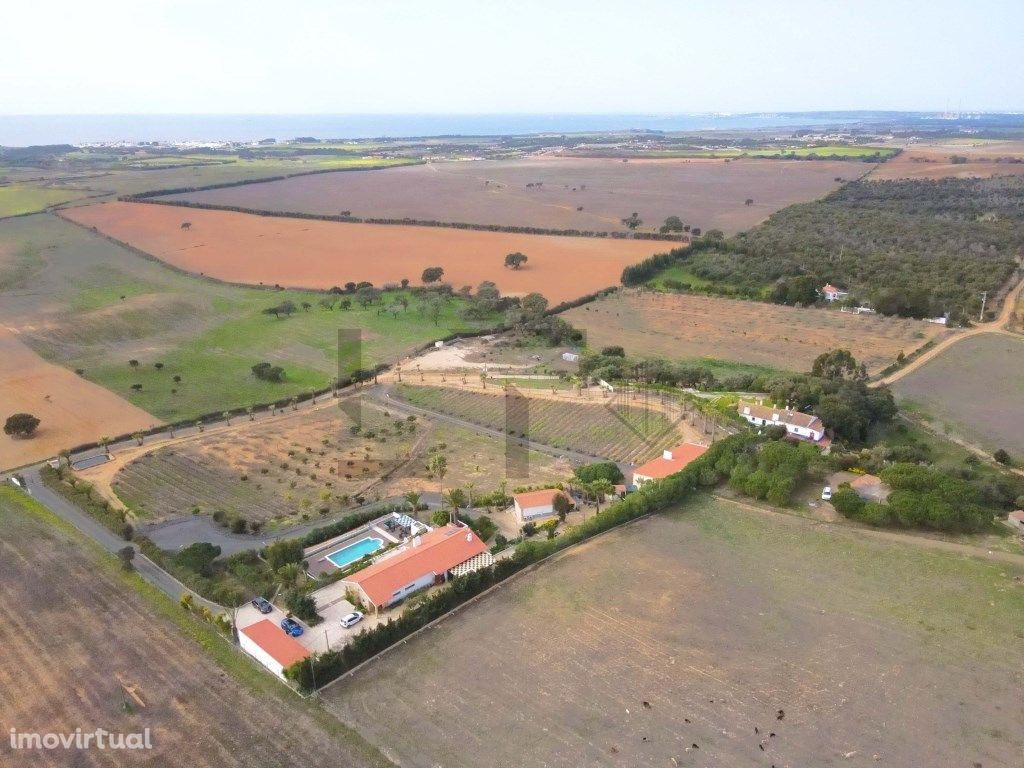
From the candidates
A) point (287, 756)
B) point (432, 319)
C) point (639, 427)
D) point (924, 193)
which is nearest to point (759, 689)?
point (287, 756)

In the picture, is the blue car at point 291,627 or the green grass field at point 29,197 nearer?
the blue car at point 291,627

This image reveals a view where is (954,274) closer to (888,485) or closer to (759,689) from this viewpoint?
(888,485)

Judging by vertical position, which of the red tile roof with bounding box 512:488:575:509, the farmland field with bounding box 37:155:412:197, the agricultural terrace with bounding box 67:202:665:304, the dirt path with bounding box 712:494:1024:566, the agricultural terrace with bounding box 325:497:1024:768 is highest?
the farmland field with bounding box 37:155:412:197

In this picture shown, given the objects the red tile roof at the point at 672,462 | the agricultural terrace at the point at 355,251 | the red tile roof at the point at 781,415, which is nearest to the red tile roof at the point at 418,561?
the red tile roof at the point at 672,462

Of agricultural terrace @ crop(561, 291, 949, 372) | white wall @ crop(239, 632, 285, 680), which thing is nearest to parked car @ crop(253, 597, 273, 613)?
white wall @ crop(239, 632, 285, 680)

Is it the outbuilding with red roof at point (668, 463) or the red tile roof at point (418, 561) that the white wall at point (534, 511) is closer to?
the red tile roof at point (418, 561)

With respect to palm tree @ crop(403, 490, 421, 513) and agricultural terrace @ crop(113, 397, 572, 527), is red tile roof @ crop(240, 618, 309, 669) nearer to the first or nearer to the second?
agricultural terrace @ crop(113, 397, 572, 527)

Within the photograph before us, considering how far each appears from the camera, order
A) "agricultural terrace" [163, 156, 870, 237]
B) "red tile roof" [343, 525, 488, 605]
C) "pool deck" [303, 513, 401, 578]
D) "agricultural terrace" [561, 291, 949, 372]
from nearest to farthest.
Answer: "red tile roof" [343, 525, 488, 605] < "pool deck" [303, 513, 401, 578] < "agricultural terrace" [561, 291, 949, 372] < "agricultural terrace" [163, 156, 870, 237]

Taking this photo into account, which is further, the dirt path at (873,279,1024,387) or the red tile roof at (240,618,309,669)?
the dirt path at (873,279,1024,387)
